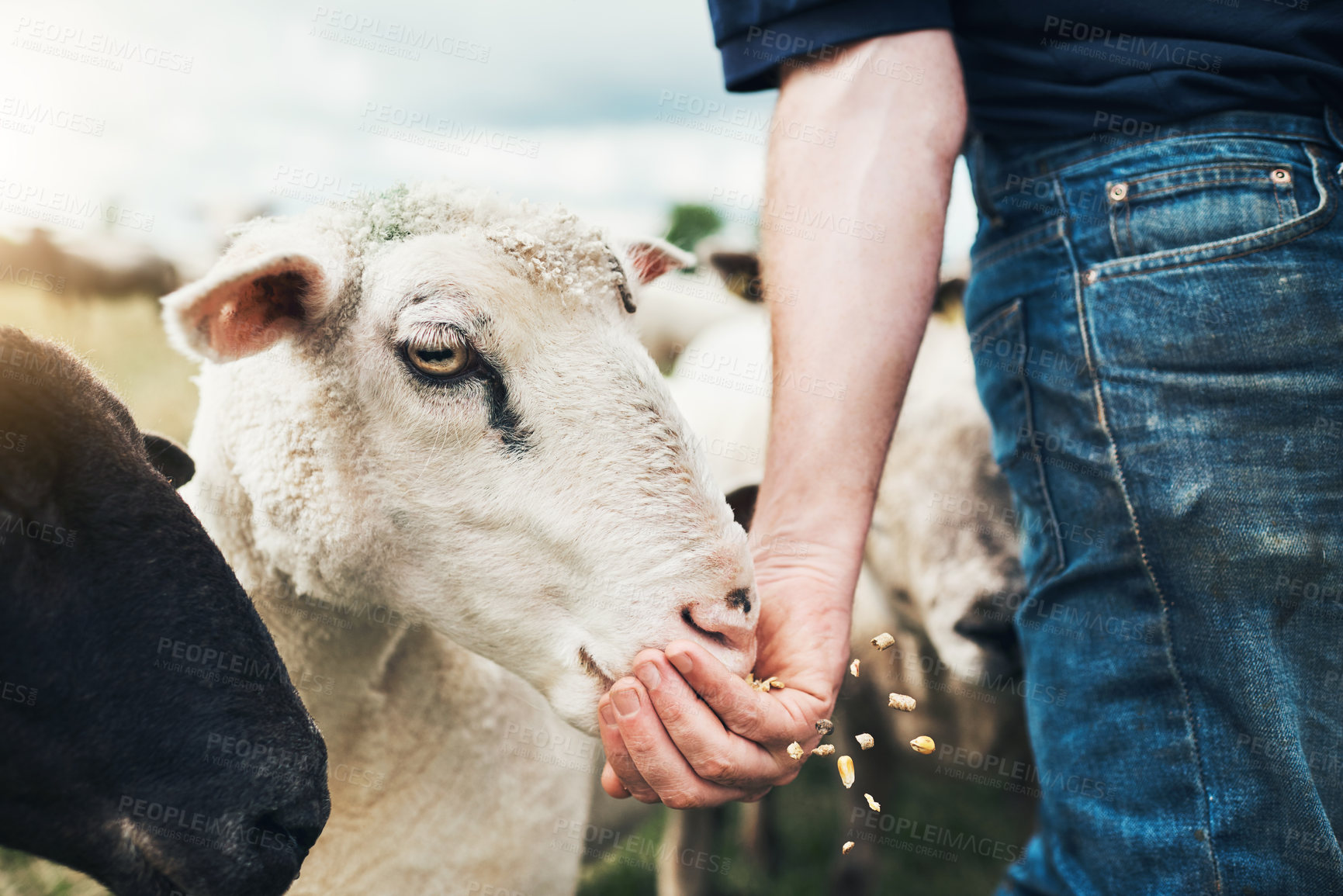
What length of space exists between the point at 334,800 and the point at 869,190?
176 cm

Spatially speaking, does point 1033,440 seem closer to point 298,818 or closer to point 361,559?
point 361,559

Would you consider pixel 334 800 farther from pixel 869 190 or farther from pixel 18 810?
pixel 869 190

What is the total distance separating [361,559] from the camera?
5.93ft

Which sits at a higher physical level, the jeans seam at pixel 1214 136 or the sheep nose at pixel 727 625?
the jeans seam at pixel 1214 136

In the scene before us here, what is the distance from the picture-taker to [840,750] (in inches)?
191

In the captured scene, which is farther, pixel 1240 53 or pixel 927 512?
pixel 927 512

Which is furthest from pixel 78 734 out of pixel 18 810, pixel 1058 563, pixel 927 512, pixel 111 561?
pixel 927 512

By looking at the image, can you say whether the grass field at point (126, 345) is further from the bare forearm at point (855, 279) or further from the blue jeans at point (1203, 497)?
the blue jeans at point (1203, 497)

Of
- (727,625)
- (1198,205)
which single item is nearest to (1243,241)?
(1198,205)

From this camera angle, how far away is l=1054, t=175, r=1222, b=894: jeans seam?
1.63 meters

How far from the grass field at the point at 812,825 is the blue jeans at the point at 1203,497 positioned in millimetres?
2355

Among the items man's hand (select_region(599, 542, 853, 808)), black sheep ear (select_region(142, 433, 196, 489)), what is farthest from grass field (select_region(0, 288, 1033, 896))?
man's hand (select_region(599, 542, 853, 808))

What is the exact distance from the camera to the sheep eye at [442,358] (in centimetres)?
171

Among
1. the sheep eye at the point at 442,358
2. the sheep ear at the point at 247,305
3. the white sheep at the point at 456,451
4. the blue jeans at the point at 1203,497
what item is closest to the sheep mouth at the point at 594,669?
the white sheep at the point at 456,451
